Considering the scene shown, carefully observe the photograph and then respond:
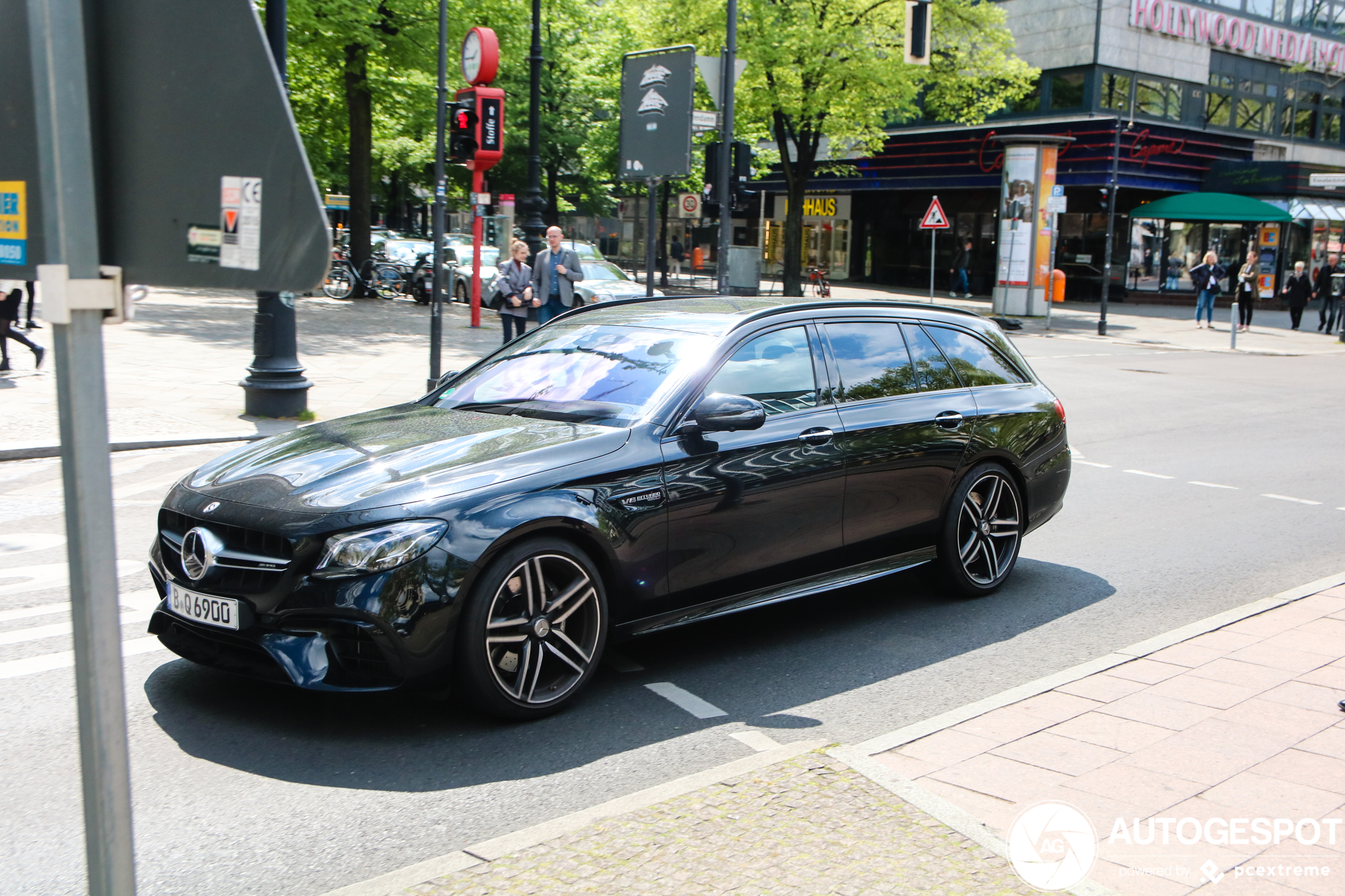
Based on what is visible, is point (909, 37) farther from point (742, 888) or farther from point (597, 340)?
point (742, 888)

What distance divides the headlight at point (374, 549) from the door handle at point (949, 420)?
10.00 feet

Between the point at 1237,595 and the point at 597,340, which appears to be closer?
the point at 597,340

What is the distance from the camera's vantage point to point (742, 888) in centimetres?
314

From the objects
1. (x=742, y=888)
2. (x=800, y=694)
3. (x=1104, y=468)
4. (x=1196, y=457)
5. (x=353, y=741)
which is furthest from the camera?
(x=1196, y=457)

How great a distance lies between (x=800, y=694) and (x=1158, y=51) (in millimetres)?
38668

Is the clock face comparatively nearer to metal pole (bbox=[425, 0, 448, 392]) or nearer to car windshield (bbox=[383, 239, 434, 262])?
metal pole (bbox=[425, 0, 448, 392])

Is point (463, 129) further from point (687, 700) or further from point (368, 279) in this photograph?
point (368, 279)

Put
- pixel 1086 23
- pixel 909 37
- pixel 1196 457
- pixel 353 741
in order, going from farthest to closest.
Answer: pixel 1086 23
pixel 909 37
pixel 1196 457
pixel 353 741

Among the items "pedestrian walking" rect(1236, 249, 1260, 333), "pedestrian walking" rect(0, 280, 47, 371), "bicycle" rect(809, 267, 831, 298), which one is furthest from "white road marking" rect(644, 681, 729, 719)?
"bicycle" rect(809, 267, 831, 298)

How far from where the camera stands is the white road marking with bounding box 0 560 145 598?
6141 millimetres

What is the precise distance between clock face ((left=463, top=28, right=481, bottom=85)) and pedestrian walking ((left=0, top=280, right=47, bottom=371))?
727cm

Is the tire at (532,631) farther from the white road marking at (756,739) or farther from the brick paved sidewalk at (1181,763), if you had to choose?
the brick paved sidewalk at (1181,763)

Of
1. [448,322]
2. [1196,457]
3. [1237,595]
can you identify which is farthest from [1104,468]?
[448,322]

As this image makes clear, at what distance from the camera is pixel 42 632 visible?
215 inches
